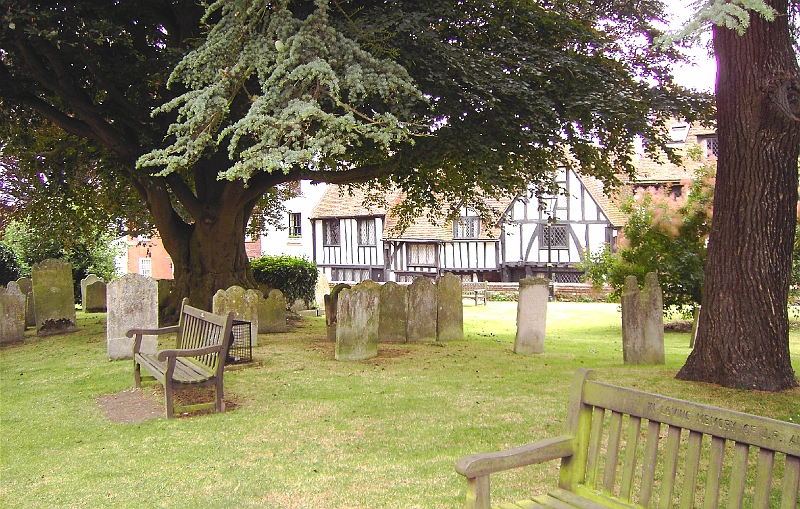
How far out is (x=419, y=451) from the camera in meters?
6.44

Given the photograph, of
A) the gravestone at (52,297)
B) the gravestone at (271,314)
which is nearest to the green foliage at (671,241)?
the gravestone at (271,314)

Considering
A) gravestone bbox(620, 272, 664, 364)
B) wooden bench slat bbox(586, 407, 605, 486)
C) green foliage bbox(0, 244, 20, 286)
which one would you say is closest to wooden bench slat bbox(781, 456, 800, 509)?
wooden bench slat bbox(586, 407, 605, 486)

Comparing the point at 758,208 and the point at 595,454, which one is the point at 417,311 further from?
the point at 595,454

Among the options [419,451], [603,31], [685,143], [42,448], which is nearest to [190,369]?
[42,448]

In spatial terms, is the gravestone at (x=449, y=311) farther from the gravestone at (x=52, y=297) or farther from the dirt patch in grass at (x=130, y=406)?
the gravestone at (x=52, y=297)

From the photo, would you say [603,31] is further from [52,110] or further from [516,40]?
[52,110]

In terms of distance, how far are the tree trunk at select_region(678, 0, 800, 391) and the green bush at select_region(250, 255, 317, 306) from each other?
50.2 feet

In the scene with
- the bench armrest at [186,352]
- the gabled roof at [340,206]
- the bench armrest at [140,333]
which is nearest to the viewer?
the bench armrest at [186,352]

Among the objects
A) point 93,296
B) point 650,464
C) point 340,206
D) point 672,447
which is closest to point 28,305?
point 93,296

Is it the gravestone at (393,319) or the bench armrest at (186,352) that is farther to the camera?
the gravestone at (393,319)

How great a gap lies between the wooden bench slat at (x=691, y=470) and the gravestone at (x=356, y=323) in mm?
8465

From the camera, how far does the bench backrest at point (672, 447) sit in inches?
122

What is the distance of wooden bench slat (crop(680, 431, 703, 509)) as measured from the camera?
11.1 ft

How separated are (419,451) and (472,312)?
20.6 m
